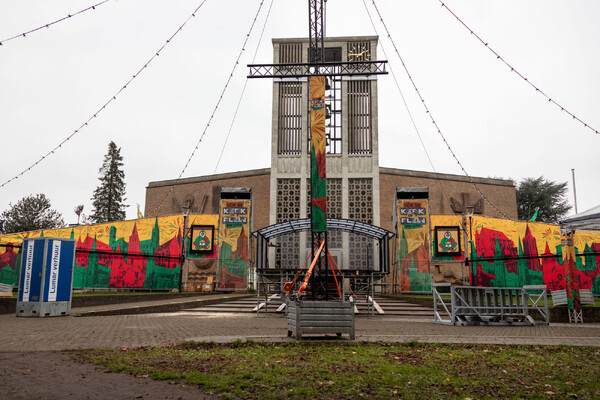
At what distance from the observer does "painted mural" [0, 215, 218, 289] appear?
70.2 ft

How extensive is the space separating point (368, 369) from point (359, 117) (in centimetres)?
2681

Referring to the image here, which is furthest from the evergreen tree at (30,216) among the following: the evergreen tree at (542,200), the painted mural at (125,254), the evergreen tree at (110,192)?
the evergreen tree at (542,200)

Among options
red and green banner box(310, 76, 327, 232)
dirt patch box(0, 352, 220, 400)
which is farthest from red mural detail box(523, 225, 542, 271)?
dirt patch box(0, 352, 220, 400)

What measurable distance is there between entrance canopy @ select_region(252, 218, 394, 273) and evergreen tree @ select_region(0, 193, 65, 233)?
31.9 metres

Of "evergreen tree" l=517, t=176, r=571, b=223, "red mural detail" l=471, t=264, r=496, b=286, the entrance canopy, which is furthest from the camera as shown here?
"evergreen tree" l=517, t=176, r=571, b=223

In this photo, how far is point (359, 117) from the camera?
3100 cm

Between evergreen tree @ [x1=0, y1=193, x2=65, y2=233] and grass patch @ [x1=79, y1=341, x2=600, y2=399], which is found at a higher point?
evergreen tree @ [x1=0, y1=193, x2=65, y2=233]

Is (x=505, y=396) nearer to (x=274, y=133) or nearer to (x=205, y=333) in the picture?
→ (x=205, y=333)

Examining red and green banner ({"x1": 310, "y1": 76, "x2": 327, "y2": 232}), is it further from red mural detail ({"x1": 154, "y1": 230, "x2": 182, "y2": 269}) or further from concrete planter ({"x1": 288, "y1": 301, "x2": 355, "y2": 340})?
red mural detail ({"x1": 154, "y1": 230, "x2": 182, "y2": 269})

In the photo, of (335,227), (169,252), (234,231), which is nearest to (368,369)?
(335,227)

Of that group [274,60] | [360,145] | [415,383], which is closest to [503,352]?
[415,383]

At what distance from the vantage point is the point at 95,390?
4.43 metres

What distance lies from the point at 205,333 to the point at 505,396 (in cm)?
634

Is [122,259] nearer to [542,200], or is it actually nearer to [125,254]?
[125,254]
